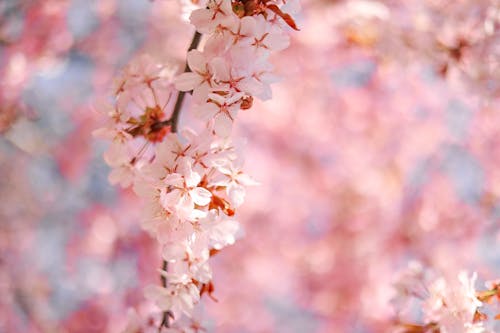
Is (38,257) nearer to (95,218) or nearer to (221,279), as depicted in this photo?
(95,218)

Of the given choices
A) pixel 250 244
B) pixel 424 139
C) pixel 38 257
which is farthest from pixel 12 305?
pixel 424 139

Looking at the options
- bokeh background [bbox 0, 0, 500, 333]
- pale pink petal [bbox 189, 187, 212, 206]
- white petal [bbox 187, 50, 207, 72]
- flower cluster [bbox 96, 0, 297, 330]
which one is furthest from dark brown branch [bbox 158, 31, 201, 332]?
bokeh background [bbox 0, 0, 500, 333]

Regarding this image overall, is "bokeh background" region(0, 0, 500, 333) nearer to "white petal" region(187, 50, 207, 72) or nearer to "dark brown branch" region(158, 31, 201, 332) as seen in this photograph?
"dark brown branch" region(158, 31, 201, 332)

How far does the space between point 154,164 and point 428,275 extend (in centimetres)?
102

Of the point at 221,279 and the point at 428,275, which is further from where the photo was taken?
the point at 221,279

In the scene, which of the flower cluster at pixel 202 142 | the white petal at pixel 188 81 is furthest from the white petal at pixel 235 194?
the white petal at pixel 188 81

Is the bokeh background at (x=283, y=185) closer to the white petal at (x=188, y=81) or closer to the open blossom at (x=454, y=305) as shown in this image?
the open blossom at (x=454, y=305)

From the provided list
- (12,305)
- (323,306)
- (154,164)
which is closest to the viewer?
(154,164)

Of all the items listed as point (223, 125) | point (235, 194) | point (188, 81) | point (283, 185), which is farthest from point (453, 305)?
point (283, 185)

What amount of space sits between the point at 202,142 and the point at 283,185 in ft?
20.3

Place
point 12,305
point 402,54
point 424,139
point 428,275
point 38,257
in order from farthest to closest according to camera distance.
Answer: point 424,139
point 38,257
point 12,305
point 402,54
point 428,275

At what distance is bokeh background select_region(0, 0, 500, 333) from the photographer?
4.54 metres

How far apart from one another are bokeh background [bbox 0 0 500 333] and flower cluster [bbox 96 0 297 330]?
2.26m

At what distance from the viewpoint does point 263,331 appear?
6.98 m
